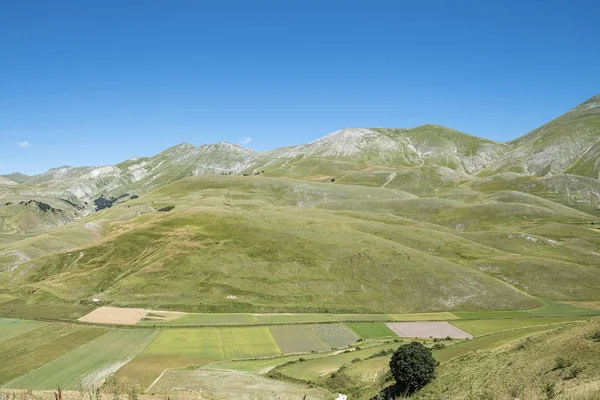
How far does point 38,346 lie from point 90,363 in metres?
16.0

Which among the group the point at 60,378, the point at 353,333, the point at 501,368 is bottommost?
the point at 353,333

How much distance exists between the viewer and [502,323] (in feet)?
306

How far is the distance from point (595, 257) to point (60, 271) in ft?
656

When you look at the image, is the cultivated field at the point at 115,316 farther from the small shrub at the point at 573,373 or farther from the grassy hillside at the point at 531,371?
the small shrub at the point at 573,373

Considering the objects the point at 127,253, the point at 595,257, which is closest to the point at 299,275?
the point at 127,253

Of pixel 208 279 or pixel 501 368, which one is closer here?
pixel 501 368

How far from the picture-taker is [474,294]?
4552 inches

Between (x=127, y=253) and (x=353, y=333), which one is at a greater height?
(x=127, y=253)

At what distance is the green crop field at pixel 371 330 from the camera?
85.1 meters

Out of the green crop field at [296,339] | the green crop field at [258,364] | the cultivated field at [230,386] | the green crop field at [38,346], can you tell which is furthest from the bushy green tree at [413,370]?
the green crop field at [38,346]

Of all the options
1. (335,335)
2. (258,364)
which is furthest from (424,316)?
(258,364)

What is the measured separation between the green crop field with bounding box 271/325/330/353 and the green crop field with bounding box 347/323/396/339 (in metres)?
11.1

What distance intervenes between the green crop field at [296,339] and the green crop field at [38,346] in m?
38.1

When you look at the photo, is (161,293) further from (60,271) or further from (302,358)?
(302,358)
